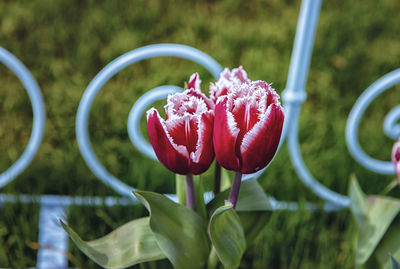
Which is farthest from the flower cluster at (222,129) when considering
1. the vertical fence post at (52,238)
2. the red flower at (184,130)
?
the vertical fence post at (52,238)

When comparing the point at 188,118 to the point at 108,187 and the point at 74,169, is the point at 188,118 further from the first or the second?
the point at 74,169

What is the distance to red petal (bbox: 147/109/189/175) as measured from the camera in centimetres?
72

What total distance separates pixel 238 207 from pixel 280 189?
66cm

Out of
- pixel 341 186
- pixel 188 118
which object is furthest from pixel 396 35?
pixel 188 118

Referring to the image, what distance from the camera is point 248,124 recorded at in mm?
697

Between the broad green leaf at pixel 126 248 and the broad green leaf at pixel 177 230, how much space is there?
0.13ft

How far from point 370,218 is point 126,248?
510 millimetres

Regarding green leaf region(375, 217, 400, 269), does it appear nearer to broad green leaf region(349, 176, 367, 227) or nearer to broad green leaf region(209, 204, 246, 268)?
broad green leaf region(349, 176, 367, 227)

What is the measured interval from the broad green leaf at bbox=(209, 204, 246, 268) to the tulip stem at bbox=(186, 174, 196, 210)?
0.28 ft

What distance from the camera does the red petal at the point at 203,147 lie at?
27.9 inches

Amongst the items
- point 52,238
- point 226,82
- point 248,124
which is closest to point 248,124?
point 248,124

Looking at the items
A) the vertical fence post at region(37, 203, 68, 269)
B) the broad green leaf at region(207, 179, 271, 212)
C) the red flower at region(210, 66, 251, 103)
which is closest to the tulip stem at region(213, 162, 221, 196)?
the broad green leaf at region(207, 179, 271, 212)

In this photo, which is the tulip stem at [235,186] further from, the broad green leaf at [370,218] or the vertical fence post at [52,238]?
the vertical fence post at [52,238]

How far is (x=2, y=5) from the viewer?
233 centimetres
